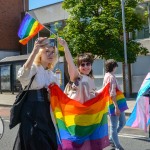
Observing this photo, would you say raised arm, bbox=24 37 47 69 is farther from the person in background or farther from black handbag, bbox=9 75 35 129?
the person in background

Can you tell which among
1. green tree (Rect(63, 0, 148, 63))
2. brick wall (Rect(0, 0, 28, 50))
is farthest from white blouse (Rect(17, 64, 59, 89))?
brick wall (Rect(0, 0, 28, 50))

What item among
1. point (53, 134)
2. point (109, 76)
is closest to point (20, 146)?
point (53, 134)

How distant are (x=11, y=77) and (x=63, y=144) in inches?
909

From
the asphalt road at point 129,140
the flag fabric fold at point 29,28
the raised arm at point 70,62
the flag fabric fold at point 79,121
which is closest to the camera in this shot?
the raised arm at point 70,62

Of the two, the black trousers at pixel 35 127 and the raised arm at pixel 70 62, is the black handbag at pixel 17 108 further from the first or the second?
the raised arm at pixel 70 62

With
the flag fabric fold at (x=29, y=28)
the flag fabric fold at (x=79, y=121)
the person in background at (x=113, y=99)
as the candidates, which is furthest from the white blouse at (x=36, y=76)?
the person in background at (x=113, y=99)

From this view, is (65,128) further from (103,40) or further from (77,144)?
(103,40)

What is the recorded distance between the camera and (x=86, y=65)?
490 cm

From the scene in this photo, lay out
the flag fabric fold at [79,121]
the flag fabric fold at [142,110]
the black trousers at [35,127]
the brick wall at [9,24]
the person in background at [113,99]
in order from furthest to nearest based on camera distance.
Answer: the brick wall at [9,24]
the flag fabric fold at [142,110]
the person in background at [113,99]
the flag fabric fold at [79,121]
the black trousers at [35,127]

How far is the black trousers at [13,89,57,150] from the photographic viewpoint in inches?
139

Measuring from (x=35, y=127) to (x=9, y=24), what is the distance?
3386 cm

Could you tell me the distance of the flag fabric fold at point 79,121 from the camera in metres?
4.20

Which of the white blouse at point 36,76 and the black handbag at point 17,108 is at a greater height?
the white blouse at point 36,76

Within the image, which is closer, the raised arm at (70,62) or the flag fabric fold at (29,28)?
the raised arm at (70,62)
